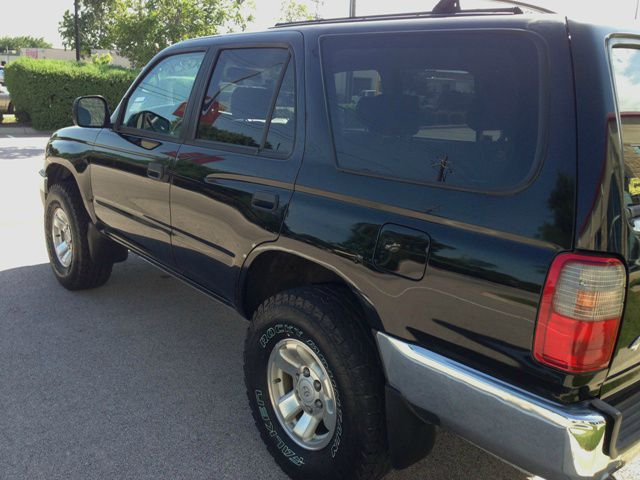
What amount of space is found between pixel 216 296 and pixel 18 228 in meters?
4.53

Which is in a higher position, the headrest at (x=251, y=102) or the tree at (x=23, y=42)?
the tree at (x=23, y=42)

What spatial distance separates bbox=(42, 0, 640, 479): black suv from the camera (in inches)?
67.2

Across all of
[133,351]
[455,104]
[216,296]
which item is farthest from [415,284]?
[133,351]

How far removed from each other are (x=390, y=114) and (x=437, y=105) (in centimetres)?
21

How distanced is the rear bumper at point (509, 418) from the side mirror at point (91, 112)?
297cm

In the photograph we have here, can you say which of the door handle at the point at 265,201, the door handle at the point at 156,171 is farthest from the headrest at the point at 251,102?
the door handle at the point at 156,171

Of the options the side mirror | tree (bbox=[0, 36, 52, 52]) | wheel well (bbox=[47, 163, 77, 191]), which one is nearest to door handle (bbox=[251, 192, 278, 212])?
the side mirror

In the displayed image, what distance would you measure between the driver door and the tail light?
7.27 ft

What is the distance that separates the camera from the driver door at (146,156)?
11.1 feet

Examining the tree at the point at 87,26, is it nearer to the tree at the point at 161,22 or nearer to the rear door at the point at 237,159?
the tree at the point at 161,22

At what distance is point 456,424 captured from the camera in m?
1.94

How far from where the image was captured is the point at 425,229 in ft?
6.54

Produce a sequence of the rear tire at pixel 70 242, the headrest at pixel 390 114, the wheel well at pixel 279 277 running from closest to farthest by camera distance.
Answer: the headrest at pixel 390 114
the wheel well at pixel 279 277
the rear tire at pixel 70 242

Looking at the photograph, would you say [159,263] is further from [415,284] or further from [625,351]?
[625,351]
